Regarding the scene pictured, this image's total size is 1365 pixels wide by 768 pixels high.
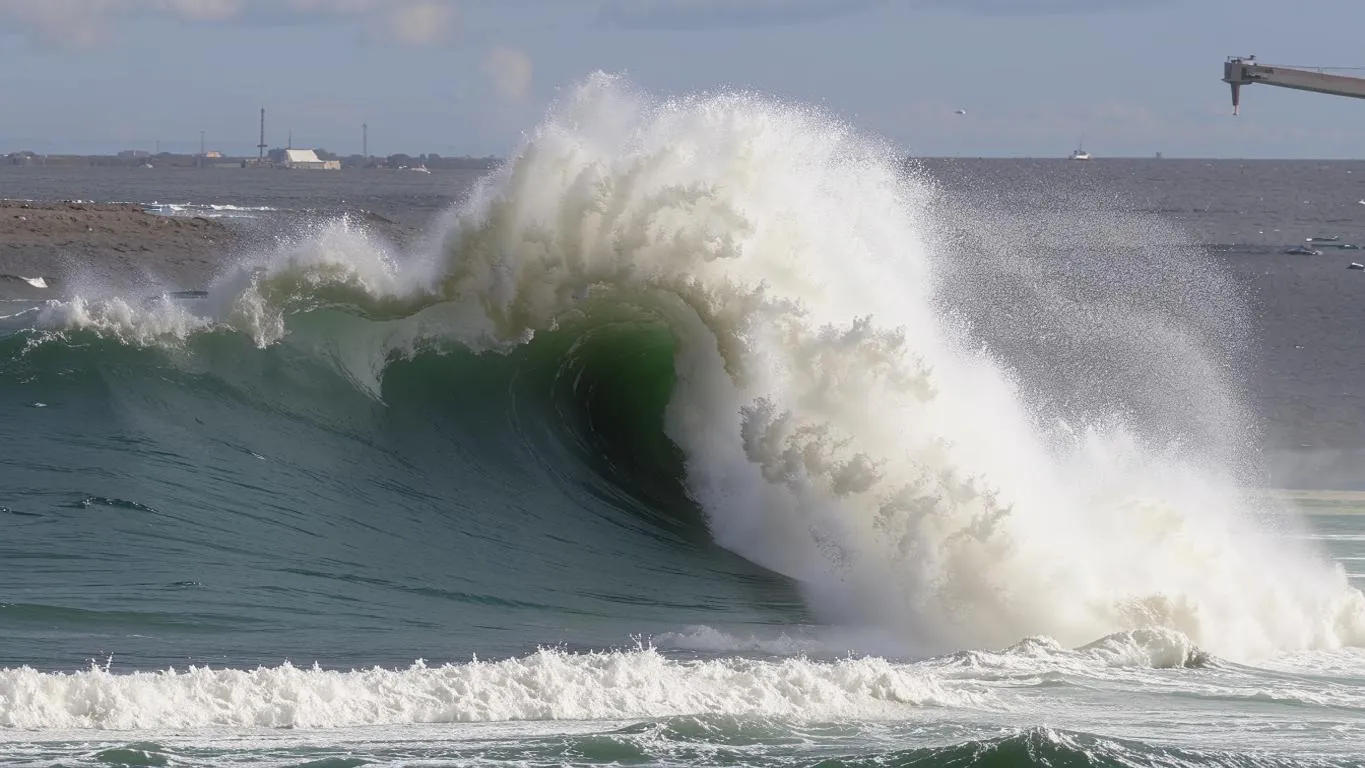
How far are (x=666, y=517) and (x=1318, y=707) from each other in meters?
6.41

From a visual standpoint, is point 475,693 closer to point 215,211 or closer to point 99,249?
point 99,249

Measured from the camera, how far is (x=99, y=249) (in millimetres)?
49531

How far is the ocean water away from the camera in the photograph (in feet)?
29.2

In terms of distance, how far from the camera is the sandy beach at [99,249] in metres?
44.4

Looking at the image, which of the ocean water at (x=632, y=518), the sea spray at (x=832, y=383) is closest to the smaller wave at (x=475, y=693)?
the ocean water at (x=632, y=518)

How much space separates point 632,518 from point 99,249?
126 ft

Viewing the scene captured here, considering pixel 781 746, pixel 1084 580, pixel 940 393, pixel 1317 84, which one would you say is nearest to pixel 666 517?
pixel 940 393

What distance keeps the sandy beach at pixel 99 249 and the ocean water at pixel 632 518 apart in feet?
88.2

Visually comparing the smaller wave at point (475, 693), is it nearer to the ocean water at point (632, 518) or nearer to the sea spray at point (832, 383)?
the ocean water at point (632, 518)

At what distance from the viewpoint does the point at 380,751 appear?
8297 millimetres

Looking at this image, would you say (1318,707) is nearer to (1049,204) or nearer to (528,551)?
(528,551)

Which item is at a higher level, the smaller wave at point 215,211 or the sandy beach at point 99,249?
the smaller wave at point 215,211

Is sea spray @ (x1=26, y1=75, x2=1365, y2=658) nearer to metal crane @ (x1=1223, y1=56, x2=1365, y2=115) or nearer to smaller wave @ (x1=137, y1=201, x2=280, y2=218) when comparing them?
metal crane @ (x1=1223, y1=56, x2=1365, y2=115)

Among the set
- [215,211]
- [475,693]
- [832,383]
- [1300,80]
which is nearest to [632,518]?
[832,383]
